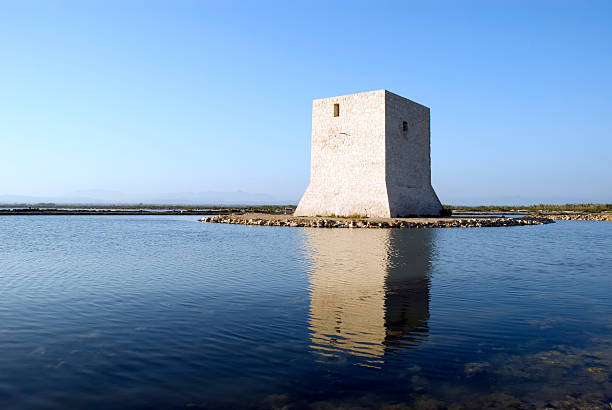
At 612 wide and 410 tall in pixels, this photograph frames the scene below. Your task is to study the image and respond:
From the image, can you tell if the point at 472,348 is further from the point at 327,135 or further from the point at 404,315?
the point at 327,135

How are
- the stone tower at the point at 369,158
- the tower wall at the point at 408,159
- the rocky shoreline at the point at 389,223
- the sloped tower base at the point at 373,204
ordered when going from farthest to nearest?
the tower wall at the point at 408,159 < the stone tower at the point at 369,158 < the sloped tower base at the point at 373,204 < the rocky shoreline at the point at 389,223

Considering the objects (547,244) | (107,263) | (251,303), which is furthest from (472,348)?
(547,244)

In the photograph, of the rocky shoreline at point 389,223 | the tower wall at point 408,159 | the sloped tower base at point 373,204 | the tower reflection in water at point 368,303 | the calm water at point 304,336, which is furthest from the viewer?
the tower wall at point 408,159

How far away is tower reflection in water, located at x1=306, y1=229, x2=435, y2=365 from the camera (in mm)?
4270

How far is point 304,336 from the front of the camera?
4465mm

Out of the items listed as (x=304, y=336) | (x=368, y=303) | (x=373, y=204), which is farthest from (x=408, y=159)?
(x=304, y=336)

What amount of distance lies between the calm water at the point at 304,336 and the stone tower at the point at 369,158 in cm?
1758

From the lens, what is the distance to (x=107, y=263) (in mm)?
9875

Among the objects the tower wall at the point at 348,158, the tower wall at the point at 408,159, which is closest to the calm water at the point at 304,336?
the tower wall at the point at 348,158

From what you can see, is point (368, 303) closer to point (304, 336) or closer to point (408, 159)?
point (304, 336)

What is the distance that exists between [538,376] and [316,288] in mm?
3785

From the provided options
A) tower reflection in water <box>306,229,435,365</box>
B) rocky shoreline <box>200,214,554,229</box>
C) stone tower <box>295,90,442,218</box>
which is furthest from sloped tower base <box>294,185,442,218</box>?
tower reflection in water <box>306,229,435,365</box>

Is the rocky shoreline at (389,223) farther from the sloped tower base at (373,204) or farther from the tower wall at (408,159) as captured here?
the tower wall at (408,159)

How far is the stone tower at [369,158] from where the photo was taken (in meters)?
26.5
